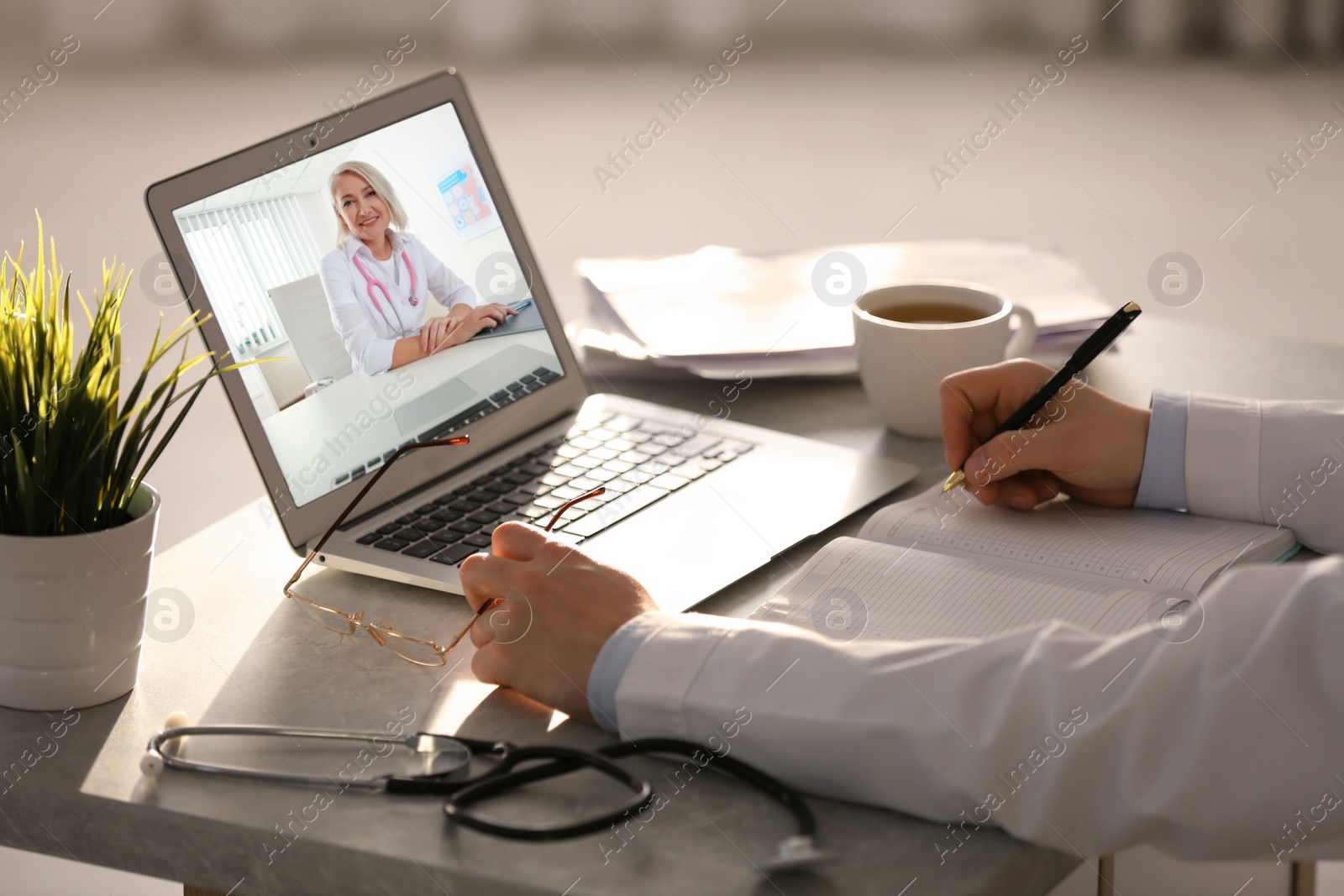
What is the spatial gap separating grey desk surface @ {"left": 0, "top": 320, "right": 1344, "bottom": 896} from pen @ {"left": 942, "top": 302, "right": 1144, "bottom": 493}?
22 cm

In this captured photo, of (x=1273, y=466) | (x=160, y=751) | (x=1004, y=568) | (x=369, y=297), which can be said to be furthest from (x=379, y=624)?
(x=1273, y=466)

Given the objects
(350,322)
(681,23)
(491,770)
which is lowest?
(491,770)

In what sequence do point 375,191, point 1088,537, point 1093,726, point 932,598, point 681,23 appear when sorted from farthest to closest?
point 681,23 → point 375,191 → point 1088,537 → point 932,598 → point 1093,726

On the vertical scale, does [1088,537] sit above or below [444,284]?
below

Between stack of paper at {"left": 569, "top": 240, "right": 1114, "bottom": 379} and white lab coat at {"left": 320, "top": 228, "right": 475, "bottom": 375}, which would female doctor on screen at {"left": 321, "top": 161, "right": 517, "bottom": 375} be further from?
stack of paper at {"left": 569, "top": 240, "right": 1114, "bottom": 379}

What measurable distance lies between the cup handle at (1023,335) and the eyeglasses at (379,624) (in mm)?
561

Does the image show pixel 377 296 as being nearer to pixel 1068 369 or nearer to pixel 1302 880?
pixel 1068 369

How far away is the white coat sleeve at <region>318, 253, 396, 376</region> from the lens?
1.02m

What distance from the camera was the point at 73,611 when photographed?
0.75 m

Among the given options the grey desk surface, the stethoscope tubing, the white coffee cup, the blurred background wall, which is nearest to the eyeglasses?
the grey desk surface

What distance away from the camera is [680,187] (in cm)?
439

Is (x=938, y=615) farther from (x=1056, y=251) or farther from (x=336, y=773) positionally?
(x=1056, y=251)

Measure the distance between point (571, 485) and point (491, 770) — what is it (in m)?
0.40

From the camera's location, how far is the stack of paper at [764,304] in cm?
134
